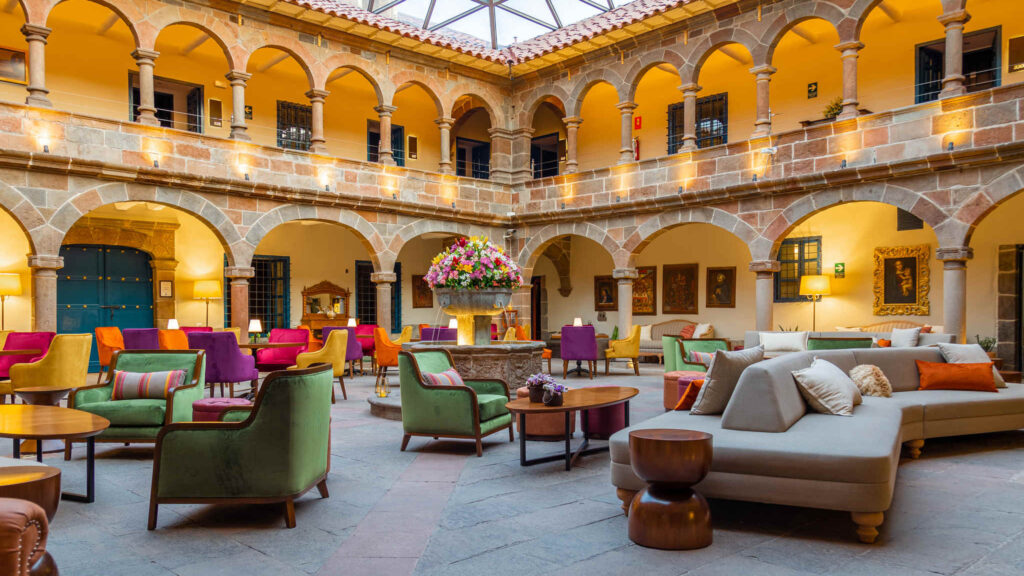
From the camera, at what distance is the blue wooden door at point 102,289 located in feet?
38.3

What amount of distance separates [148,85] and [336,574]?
9.32 meters

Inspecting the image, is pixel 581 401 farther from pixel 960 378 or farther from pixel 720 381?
pixel 960 378

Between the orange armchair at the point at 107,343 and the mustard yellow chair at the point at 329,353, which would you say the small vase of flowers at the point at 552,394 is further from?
the orange armchair at the point at 107,343

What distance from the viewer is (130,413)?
15.9 ft

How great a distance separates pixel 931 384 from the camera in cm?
566

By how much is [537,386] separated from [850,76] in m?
7.50

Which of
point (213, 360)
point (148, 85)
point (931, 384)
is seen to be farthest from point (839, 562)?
point (148, 85)

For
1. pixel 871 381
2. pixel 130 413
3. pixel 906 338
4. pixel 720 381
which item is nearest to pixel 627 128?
pixel 906 338

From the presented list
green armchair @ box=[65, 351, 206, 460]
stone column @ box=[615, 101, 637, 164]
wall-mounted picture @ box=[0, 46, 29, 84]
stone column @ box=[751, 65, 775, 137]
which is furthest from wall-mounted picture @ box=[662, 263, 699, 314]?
wall-mounted picture @ box=[0, 46, 29, 84]

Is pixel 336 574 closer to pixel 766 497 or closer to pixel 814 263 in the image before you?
pixel 766 497

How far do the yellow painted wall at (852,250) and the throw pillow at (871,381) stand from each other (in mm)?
6498

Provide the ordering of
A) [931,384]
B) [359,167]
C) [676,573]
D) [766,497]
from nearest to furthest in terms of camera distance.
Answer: [676,573] < [766,497] < [931,384] < [359,167]

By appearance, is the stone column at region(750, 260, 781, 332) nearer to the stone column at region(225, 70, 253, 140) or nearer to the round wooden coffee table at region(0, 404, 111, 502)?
the stone column at region(225, 70, 253, 140)

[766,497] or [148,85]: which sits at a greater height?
[148,85]
